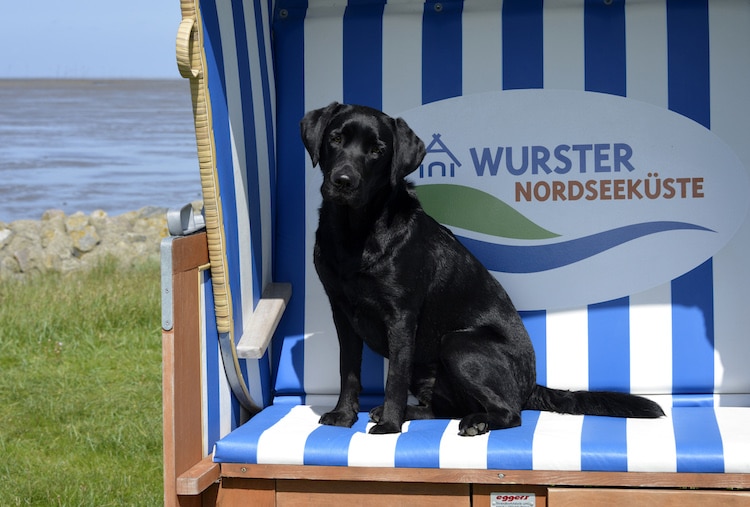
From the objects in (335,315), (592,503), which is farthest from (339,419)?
(592,503)

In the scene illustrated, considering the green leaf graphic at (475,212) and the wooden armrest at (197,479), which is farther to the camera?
the green leaf graphic at (475,212)

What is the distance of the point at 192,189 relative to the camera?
53.9 ft

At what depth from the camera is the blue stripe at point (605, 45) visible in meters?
3.39

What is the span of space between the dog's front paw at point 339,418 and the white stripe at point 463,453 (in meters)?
0.35

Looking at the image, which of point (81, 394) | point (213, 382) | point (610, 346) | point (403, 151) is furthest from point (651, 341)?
point (81, 394)

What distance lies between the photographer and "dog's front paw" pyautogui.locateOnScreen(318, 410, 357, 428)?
2943mm

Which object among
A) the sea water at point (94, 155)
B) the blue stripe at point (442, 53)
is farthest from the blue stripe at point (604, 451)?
the sea water at point (94, 155)

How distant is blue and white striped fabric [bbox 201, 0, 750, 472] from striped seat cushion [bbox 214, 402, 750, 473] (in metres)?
0.11

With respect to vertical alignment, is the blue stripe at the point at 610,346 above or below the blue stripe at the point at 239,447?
above

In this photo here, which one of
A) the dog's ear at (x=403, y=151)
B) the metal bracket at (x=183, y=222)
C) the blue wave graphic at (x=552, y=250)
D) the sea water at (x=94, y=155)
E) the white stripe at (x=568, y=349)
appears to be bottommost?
the white stripe at (x=568, y=349)

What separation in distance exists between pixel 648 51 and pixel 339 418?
162cm

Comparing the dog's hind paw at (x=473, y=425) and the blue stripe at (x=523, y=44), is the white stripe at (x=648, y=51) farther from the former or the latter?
the dog's hind paw at (x=473, y=425)

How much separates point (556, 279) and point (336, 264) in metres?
0.87

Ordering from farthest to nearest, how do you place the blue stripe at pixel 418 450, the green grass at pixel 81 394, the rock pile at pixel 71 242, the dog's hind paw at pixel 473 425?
1. the rock pile at pixel 71 242
2. the green grass at pixel 81 394
3. the dog's hind paw at pixel 473 425
4. the blue stripe at pixel 418 450
